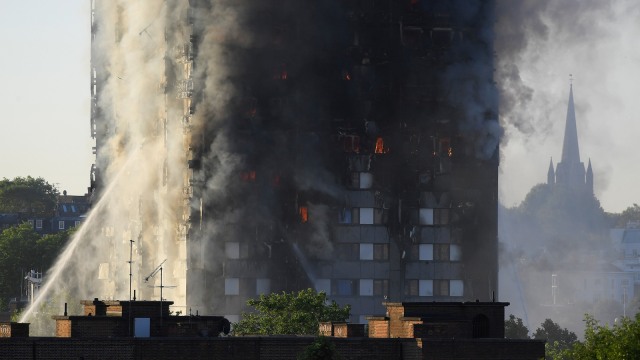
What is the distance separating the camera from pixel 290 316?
186 m

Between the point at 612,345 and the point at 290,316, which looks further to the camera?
the point at 290,316

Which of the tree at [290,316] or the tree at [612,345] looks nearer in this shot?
the tree at [612,345]

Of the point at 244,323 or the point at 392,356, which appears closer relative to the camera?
the point at 392,356

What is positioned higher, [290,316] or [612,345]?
[290,316]

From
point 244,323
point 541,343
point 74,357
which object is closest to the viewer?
point 74,357

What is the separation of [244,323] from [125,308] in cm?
4775

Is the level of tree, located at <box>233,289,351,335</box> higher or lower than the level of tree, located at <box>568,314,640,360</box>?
higher

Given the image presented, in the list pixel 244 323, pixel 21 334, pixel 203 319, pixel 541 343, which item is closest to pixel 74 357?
pixel 21 334

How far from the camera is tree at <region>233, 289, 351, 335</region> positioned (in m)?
182

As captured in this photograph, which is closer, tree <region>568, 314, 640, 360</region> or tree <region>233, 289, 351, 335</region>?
tree <region>568, 314, 640, 360</region>

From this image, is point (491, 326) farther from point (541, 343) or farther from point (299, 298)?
point (299, 298)

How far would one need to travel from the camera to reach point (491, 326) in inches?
5640

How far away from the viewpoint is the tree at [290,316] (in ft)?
598

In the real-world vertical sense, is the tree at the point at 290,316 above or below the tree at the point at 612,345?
above
